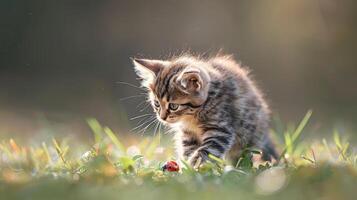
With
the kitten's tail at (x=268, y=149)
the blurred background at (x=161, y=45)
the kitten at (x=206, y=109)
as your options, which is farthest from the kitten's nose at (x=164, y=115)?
the blurred background at (x=161, y=45)

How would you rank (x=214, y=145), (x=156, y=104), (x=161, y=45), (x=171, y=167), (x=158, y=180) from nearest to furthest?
(x=158, y=180), (x=171, y=167), (x=214, y=145), (x=156, y=104), (x=161, y=45)

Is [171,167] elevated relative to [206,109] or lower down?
lower down

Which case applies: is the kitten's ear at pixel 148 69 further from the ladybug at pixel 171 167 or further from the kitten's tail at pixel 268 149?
the ladybug at pixel 171 167

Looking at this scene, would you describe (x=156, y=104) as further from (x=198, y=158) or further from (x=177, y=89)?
(x=198, y=158)

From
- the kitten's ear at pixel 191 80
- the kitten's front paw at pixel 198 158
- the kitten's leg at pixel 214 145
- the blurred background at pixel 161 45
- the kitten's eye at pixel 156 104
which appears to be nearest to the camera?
the kitten's front paw at pixel 198 158

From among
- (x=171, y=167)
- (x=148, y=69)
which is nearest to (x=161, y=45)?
(x=148, y=69)

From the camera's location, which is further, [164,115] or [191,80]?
A: [164,115]

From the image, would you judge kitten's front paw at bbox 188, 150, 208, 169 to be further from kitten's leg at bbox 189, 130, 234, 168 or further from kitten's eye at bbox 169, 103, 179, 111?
kitten's eye at bbox 169, 103, 179, 111
